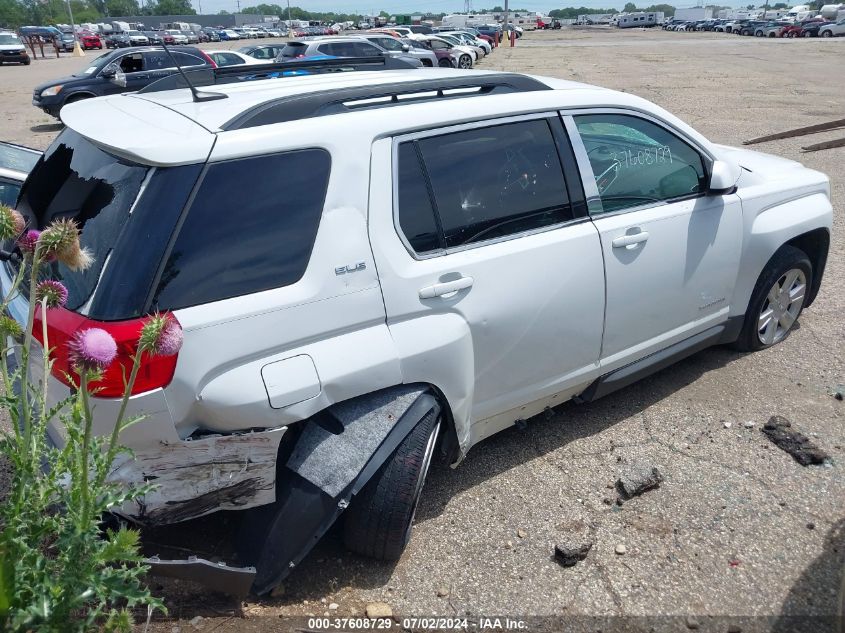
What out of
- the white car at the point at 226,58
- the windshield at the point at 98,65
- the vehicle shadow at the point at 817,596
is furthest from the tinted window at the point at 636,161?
the white car at the point at 226,58

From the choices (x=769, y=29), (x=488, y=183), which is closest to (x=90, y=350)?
(x=488, y=183)

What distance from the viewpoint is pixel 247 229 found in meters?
2.52

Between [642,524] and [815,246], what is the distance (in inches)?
108

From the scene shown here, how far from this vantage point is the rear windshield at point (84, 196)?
2.40 meters

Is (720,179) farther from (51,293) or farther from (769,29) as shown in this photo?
(769,29)

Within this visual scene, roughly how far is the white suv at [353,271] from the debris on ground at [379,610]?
0.21m

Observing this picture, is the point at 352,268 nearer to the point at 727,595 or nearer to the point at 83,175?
the point at 83,175

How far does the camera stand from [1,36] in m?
35.8

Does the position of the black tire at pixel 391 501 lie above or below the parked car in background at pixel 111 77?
above

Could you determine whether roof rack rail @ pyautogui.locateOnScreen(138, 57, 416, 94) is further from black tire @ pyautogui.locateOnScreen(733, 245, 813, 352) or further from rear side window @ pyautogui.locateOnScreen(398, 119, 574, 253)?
black tire @ pyautogui.locateOnScreen(733, 245, 813, 352)

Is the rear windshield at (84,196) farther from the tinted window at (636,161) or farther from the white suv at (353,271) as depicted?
the tinted window at (636,161)

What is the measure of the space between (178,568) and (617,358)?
2.35 metres

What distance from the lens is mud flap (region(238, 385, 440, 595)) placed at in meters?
2.61

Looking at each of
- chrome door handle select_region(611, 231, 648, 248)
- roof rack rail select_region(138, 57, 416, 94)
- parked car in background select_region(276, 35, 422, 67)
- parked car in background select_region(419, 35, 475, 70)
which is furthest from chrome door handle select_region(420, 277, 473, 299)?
parked car in background select_region(419, 35, 475, 70)
